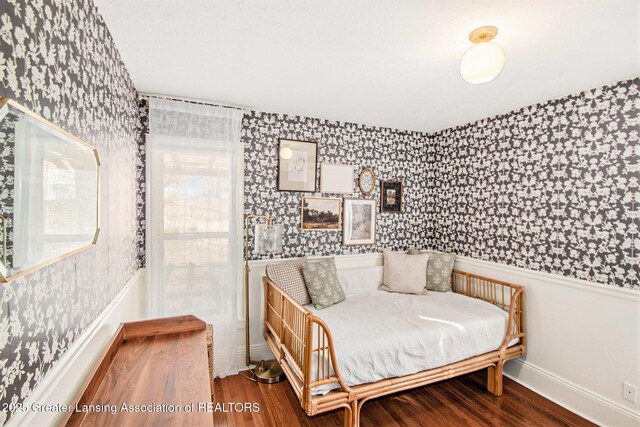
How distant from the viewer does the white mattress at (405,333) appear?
2039 mm

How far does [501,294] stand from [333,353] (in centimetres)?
199

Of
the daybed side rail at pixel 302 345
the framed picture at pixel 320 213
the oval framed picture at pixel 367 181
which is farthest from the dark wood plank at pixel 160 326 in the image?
the oval framed picture at pixel 367 181

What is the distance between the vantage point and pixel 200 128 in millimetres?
2680

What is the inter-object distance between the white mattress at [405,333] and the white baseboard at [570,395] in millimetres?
511

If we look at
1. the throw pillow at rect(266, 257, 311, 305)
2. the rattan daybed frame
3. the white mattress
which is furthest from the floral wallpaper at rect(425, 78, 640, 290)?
the throw pillow at rect(266, 257, 311, 305)

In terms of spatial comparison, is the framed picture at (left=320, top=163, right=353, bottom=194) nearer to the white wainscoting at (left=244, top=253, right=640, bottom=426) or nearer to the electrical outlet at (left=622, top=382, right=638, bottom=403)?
the white wainscoting at (left=244, top=253, right=640, bottom=426)

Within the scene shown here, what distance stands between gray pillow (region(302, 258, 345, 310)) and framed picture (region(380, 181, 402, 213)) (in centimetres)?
118

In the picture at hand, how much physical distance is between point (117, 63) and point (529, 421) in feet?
12.5

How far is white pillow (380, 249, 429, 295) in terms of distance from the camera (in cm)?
322

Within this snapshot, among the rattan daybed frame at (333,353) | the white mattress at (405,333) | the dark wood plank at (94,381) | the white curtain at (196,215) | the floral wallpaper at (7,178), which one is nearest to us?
the floral wallpaper at (7,178)

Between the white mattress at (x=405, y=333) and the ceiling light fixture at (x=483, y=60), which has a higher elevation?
the ceiling light fixture at (x=483, y=60)

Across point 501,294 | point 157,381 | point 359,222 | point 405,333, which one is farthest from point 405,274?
point 157,381

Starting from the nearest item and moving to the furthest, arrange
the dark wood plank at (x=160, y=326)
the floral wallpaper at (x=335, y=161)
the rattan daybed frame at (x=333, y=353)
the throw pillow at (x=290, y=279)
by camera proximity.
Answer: the dark wood plank at (x=160, y=326)
the rattan daybed frame at (x=333, y=353)
the throw pillow at (x=290, y=279)
the floral wallpaper at (x=335, y=161)

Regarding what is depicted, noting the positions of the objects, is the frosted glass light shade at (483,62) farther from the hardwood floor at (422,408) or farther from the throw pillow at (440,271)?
the hardwood floor at (422,408)
